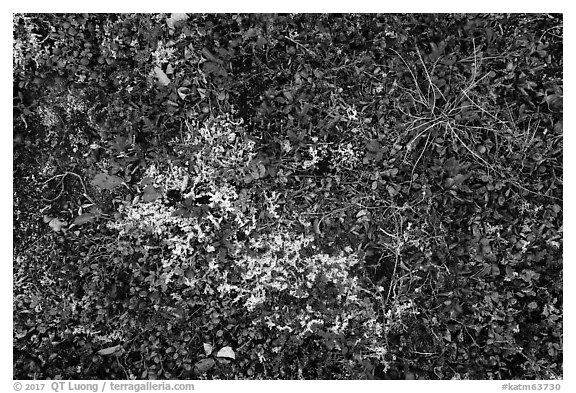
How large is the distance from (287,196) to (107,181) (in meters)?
1.21

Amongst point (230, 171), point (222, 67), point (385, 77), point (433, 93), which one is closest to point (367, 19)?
point (385, 77)

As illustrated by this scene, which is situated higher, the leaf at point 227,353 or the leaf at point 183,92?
the leaf at point 183,92

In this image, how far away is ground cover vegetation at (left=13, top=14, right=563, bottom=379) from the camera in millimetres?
2863

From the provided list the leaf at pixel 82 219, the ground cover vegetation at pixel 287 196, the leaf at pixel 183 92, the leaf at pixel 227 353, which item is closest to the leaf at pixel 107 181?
the ground cover vegetation at pixel 287 196

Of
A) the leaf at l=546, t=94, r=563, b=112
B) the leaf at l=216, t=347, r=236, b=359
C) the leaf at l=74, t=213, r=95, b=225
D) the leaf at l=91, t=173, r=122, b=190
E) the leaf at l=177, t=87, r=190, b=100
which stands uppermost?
the leaf at l=177, t=87, r=190, b=100

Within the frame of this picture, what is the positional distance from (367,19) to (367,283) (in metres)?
1.75

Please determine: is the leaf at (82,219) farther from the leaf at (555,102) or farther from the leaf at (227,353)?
the leaf at (555,102)

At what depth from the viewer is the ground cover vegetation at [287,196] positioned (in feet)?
9.39

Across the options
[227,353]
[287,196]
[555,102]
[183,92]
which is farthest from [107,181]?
[555,102]

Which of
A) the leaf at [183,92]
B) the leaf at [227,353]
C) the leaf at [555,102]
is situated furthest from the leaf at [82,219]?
the leaf at [555,102]

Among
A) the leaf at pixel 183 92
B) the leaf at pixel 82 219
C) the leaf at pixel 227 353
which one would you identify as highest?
the leaf at pixel 183 92

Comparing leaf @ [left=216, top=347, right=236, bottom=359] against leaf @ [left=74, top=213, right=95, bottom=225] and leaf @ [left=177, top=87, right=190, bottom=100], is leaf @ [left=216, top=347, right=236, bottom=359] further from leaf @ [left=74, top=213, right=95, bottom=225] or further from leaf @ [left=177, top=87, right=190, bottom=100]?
leaf @ [left=177, top=87, right=190, bottom=100]

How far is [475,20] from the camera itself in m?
2.87

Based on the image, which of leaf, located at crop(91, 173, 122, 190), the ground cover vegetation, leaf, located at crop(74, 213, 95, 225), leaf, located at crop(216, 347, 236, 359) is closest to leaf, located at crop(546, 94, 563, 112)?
the ground cover vegetation
